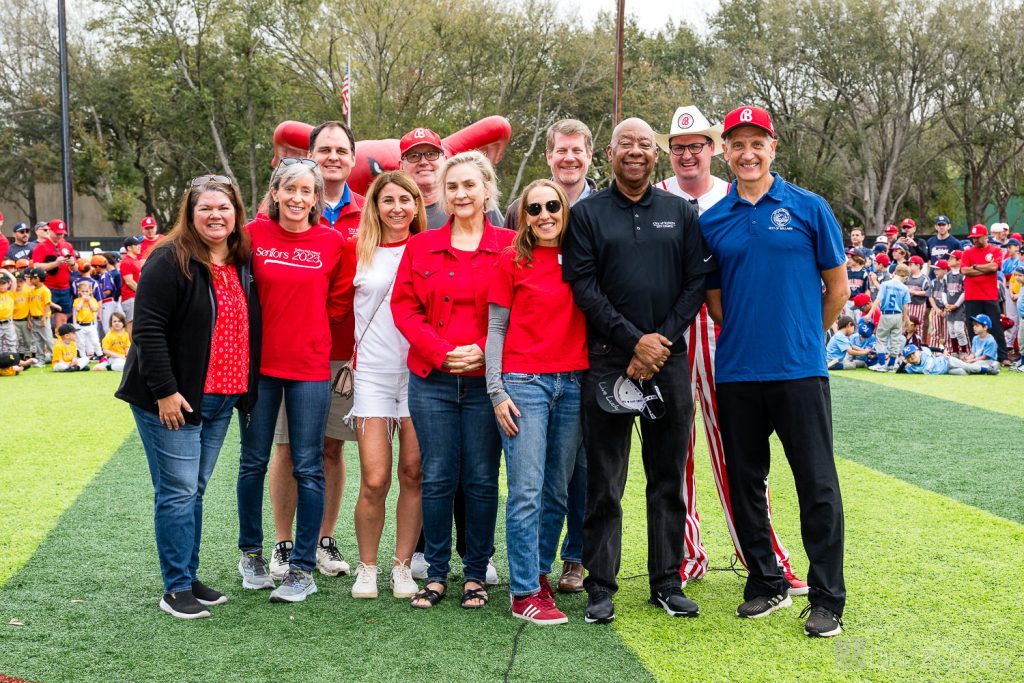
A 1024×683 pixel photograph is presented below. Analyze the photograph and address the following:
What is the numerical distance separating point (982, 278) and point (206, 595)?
45.9 feet

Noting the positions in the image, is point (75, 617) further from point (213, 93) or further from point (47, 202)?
point (47, 202)

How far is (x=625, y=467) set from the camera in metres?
4.36

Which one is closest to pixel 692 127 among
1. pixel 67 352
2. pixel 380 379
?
pixel 380 379

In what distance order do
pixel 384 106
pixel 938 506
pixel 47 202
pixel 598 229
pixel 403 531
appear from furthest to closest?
pixel 47 202, pixel 384 106, pixel 938 506, pixel 403 531, pixel 598 229

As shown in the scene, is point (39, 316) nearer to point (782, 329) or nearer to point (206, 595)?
point (206, 595)

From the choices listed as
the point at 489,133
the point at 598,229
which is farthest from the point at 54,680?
the point at 489,133

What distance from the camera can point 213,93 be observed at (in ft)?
115

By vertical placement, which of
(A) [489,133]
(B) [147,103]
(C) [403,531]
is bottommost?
(C) [403,531]

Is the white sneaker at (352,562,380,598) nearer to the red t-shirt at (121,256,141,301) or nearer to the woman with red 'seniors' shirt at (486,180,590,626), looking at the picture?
the woman with red 'seniors' shirt at (486,180,590,626)

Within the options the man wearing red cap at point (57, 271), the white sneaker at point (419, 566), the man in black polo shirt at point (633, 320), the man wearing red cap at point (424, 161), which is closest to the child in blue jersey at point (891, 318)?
the man wearing red cap at point (424, 161)

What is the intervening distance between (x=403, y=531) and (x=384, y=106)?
30712 millimetres

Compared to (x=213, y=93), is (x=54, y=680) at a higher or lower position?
lower

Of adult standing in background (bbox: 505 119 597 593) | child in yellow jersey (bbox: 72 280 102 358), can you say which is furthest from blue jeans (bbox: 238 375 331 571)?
child in yellow jersey (bbox: 72 280 102 358)

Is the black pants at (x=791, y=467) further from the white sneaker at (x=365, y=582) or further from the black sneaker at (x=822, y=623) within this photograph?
the white sneaker at (x=365, y=582)
